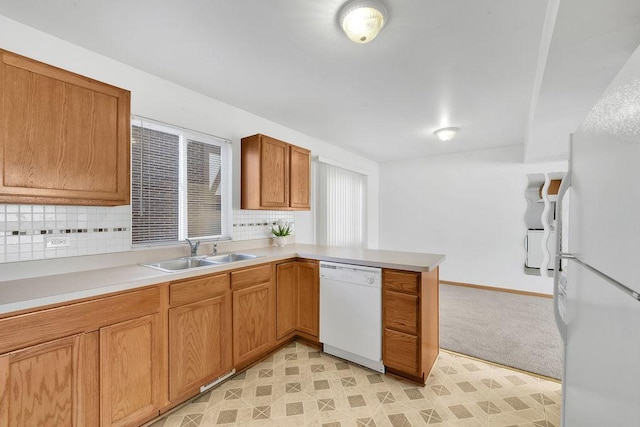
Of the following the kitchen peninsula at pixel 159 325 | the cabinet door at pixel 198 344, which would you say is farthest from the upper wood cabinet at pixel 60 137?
the cabinet door at pixel 198 344

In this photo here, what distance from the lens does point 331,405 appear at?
1.79m

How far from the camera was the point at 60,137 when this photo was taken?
148 cm

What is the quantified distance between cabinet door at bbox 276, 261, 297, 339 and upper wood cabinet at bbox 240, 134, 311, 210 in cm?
69

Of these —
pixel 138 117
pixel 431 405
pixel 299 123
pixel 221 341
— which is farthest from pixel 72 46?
pixel 431 405

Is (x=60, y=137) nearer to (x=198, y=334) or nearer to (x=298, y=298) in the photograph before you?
(x=198, y=334)

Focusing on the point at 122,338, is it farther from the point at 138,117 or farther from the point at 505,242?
the point at 505,242

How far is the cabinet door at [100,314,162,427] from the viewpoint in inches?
55.6

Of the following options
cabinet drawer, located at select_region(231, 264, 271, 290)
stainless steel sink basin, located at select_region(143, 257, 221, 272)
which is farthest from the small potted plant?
stainless steel sink basin, located at select_region(143, 257, 221, 272)

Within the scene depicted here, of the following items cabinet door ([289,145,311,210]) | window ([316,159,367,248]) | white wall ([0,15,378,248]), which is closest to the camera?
white wall ([0,15,378,248])

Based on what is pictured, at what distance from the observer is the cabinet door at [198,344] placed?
170 cm

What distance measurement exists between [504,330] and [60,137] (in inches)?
162

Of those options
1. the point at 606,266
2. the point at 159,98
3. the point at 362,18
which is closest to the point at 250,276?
the point at 159,98

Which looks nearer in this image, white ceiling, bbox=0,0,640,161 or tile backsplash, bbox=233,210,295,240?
white ceiling, bbox=0,0,640,161

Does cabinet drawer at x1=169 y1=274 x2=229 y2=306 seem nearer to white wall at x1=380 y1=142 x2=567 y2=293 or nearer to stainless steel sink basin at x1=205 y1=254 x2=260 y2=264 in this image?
stainless steel sink basin at x1=205 y1=254 x2=260 y2=264
